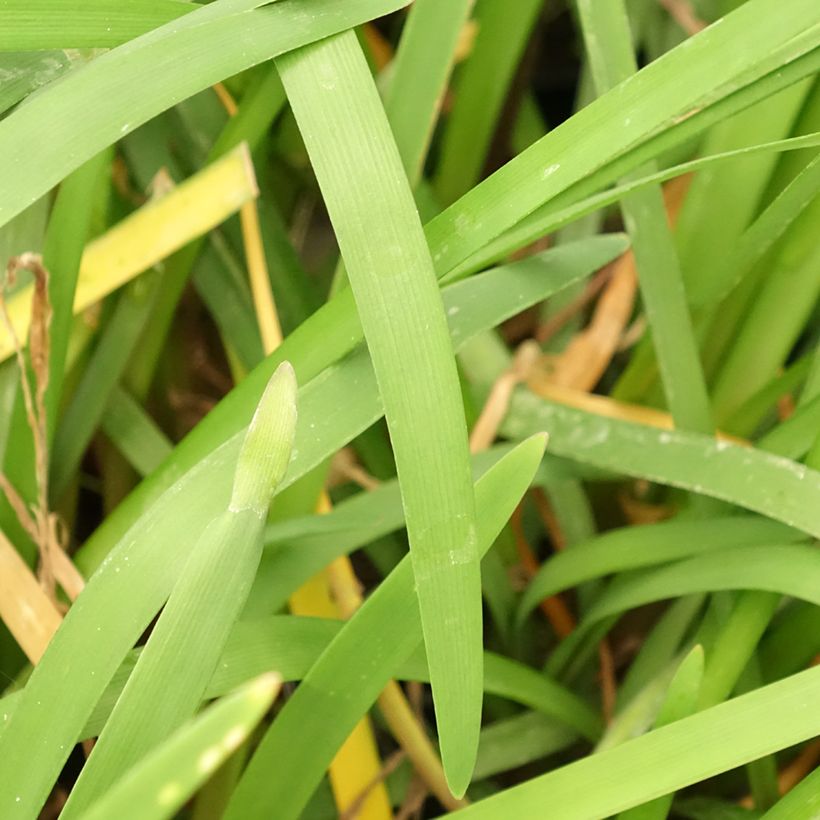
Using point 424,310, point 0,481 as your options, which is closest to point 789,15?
point 424,310

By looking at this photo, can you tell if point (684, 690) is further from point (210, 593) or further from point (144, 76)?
point (144, 76)

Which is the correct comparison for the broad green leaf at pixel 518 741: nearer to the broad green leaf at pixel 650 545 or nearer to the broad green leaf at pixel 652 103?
the broad green leaf at pixel 650 545

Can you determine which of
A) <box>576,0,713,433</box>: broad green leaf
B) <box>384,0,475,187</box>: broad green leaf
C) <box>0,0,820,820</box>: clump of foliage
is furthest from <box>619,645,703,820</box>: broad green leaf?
<box>384,0,475,187</box>: broad green leaf

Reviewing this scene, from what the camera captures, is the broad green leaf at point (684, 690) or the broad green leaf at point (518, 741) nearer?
the broad green leaf at point (684, 690)

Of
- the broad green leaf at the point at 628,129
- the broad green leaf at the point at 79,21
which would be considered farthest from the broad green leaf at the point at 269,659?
the broad green leaf at the point at 79,21

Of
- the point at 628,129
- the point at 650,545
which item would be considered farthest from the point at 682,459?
the point at 628,129

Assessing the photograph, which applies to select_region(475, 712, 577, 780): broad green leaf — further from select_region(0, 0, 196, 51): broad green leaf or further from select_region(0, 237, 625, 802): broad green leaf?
select_region(0, 0, 196, 51): broad green leaf

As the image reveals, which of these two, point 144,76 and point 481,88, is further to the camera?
point 481,88
